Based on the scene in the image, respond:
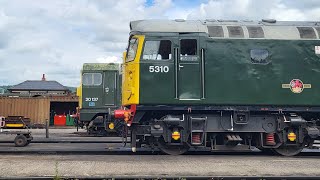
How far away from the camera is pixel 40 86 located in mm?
51594

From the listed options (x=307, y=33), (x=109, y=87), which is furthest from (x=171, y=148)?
(x=109, y=87)

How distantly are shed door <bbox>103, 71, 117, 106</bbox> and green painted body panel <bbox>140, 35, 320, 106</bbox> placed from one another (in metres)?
8.41

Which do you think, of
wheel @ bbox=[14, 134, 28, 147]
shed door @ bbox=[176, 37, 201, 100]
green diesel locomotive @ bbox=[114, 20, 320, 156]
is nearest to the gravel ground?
green diesel locomotive @ bbox=[114, 20, 320, 156]

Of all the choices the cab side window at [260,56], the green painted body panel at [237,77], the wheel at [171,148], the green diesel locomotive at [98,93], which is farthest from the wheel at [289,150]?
the green diesel locomotive at [98,93]

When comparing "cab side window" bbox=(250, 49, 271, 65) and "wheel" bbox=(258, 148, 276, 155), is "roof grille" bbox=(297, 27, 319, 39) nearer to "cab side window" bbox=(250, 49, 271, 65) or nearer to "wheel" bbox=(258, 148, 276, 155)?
"cab side window" bbox=(250, 49, 271, 65)

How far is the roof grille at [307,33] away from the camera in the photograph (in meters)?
11.8

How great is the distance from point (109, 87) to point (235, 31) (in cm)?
936

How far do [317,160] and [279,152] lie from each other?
1.27 m

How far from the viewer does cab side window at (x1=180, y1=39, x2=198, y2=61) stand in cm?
1139

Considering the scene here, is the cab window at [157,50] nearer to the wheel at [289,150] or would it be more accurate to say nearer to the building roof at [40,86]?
the wheel at [289,150]

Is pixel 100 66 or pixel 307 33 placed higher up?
pixel 307 33

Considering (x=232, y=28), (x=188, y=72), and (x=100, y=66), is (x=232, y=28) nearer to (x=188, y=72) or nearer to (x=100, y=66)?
(x=188, y=72)

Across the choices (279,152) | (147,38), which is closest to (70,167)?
(147,38)

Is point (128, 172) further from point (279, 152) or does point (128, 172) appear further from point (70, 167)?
point (279, 152)
